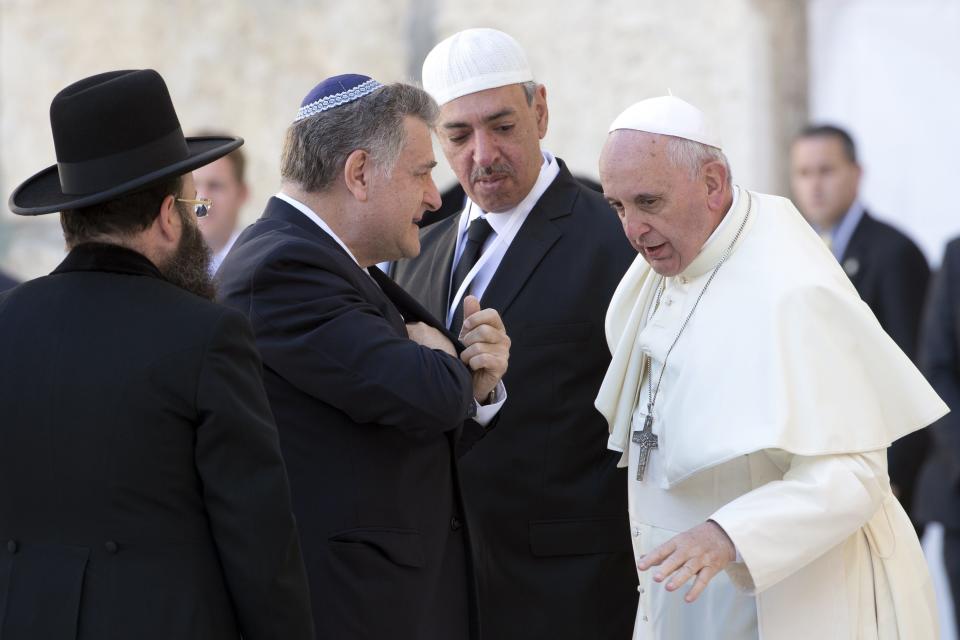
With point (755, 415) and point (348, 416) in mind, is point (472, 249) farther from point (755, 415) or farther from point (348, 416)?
point (755, 415)

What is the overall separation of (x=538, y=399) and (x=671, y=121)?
0.84 meters

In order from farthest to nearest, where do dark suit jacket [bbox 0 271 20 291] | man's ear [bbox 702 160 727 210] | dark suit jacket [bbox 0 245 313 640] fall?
1. dark suit jacket [bbox 0 271 20 291]
2. man's ear [bbox 702 160 727 210]
3. dark suit jacket [bbox 0 245 313 640]

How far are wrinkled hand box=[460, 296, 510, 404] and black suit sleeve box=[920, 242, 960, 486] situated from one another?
2680mm

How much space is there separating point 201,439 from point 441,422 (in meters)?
0.55

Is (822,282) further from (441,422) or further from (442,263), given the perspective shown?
(442,263)

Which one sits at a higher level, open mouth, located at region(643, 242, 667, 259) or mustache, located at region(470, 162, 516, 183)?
mustache, located at region(470, 162, 516, 183)

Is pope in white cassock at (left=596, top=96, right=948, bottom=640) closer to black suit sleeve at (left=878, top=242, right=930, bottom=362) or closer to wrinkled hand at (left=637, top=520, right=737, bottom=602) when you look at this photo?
wrinkled hand at (left=637, top=520, right=737, bottom=602)

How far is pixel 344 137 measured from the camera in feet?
9.23

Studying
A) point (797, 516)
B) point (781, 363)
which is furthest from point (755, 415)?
point (797, 516)

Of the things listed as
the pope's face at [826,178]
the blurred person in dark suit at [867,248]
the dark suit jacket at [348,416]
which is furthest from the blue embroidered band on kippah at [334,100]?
the pope's face at [826,178]

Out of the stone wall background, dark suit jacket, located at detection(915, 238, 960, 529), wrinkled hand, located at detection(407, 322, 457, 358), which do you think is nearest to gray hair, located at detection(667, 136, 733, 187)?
wrinkled hand, located at detection(407, 322, 457, 358)

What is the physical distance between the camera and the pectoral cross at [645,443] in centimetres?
300

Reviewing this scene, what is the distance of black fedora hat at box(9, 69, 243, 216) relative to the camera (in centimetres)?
230

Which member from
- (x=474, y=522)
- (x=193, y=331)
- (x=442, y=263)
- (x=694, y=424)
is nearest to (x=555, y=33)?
(x=442, y=263)
